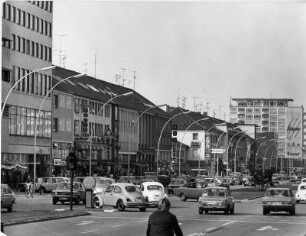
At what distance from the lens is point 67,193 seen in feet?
140

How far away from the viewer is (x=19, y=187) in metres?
49.0

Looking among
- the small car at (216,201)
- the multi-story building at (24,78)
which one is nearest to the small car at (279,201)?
the small car at (216,201)

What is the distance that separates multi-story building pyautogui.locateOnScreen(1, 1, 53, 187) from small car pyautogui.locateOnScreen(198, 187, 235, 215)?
7.32 metres

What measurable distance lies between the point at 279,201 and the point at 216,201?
2629 mm

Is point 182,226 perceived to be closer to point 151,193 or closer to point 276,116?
point 276,116

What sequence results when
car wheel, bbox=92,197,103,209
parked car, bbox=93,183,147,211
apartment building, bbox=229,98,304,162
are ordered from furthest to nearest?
car wheel, bbox=92,197,103,209, parked car, bbox=93,183,147,211, apartment building, bbox=229,98,304,162

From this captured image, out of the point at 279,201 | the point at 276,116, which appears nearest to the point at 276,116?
the point at 276,116

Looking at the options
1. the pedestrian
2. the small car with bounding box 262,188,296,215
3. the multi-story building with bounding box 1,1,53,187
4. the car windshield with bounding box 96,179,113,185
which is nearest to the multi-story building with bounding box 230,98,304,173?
the multi-story building with bounding box 1,1,53,187

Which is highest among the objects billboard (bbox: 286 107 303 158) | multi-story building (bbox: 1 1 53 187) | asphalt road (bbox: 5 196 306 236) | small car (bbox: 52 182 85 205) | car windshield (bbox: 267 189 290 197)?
multi-story building (bbox: 1 1 53 187)

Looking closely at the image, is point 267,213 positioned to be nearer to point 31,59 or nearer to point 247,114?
point 31,59

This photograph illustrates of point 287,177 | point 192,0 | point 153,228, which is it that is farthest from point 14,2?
point 287,177

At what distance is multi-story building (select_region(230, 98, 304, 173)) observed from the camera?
18078 mm

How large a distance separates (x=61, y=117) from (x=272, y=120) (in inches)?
2135

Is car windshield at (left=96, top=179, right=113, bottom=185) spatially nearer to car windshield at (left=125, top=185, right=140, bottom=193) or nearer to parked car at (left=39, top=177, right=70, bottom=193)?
parked car at (left=39, top=177, right=70, bottom=193)
